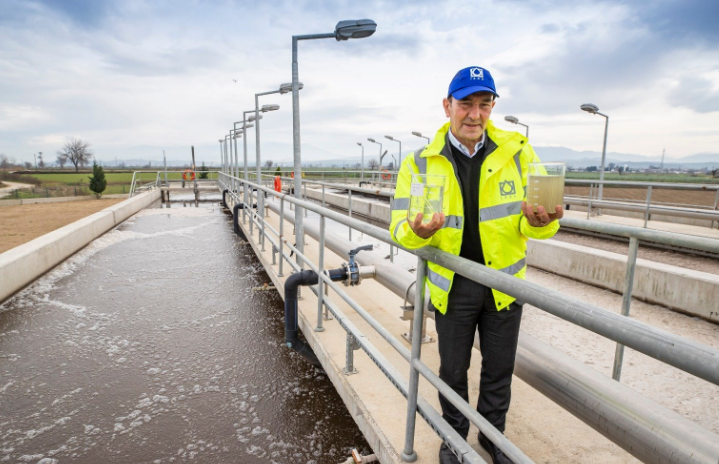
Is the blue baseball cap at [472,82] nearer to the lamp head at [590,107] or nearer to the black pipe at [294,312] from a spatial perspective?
the black pipe at [294,312]

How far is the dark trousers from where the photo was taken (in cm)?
194

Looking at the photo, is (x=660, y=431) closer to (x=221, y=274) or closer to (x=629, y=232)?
(x=629, y=232)

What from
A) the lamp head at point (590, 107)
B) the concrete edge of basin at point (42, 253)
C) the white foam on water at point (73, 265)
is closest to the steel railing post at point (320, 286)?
the white foam on water at point (73, 265)

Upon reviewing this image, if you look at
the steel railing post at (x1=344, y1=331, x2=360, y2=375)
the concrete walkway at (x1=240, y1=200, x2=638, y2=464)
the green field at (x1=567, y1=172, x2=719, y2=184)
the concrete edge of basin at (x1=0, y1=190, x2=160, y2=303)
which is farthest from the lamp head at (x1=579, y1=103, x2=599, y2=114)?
the concrete edge of basin at (x1=0, y1=190, x2=160, y2=303)

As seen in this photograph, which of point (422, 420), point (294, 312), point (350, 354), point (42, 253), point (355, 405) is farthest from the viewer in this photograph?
point (42, 253)

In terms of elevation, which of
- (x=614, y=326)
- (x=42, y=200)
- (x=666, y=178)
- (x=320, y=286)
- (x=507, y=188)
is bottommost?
(x=42, y=200)

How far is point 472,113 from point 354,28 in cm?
476

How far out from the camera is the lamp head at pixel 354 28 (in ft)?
19.4

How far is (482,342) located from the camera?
6.82 ft

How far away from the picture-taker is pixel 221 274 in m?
6.86

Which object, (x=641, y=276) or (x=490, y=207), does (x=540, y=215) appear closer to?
(x=490, y=207)

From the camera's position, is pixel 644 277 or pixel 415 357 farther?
pixel 644 277

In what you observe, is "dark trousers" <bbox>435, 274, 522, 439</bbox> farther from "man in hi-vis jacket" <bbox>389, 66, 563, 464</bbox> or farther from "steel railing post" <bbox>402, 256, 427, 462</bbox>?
"steel railing post" <bbox>402, 256, 427, 462</bbox>

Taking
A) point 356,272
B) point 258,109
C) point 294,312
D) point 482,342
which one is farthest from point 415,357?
point 258,109
